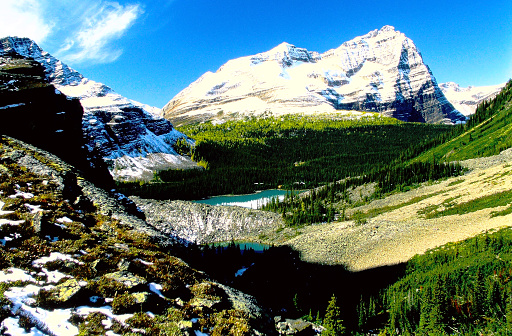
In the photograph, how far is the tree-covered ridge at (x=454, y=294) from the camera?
26.5m

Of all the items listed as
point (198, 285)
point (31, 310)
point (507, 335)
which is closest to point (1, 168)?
point (31, 310)

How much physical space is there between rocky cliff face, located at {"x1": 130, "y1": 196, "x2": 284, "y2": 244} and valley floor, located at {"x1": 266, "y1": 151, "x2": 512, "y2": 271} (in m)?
25.0

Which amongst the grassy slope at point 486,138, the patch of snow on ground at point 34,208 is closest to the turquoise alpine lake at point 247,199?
the grassy slope at point 486,138

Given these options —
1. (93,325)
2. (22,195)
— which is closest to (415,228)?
(93,325)

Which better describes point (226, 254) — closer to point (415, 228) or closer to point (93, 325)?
point (415, 228)

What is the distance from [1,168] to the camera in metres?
18.8

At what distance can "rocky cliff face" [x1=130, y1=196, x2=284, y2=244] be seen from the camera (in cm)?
9081

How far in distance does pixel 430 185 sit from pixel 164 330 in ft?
287

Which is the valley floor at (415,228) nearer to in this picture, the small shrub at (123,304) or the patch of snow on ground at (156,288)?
the patch of snow on ground at (156,288)

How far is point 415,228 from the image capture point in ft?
166


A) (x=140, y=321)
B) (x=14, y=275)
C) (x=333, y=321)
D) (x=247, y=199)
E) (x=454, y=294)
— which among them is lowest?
(x=247, y=199)

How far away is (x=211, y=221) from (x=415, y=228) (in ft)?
203

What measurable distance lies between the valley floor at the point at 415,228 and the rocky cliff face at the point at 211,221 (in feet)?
82.1

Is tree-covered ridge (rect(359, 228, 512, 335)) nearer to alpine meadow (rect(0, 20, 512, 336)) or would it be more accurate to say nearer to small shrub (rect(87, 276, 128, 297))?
alpine meadow (rect(0, 20, 512, 336))
